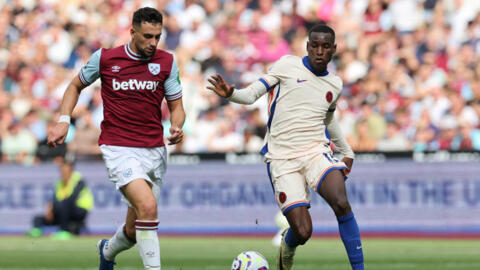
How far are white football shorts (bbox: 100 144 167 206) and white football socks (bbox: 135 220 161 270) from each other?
0.40 meters

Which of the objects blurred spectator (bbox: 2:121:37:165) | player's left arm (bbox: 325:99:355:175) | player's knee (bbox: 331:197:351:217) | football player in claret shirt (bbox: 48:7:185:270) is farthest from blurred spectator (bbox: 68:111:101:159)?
player's knee (bbox: 331:197:351:217)

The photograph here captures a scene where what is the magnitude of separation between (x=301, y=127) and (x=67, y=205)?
30.9 ft

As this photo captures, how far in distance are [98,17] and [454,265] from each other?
1244 cm

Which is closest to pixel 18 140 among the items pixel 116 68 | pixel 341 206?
pixel 116 68

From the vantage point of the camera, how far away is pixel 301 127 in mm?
8352

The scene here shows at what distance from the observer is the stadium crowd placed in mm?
17188

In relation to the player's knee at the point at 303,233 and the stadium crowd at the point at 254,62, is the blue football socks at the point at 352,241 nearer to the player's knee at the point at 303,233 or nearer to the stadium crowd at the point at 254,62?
the player's knee at the point at 303,233

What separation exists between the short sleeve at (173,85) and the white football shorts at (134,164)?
46cm

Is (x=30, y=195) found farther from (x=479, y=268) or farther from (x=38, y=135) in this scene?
(x=479, y=268)

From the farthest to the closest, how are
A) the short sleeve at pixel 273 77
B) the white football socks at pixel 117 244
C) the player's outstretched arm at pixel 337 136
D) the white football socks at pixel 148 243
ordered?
the player's outstretched arm at pixel 337 136 → the short sleeve at pixel 273 77 → the white football socks at pixel 117 244 → the white football socks at pixel 148 243

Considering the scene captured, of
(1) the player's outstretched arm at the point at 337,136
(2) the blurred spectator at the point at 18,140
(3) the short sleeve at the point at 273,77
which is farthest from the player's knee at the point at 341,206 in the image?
(2) the blurred spectator at the point at 18,140

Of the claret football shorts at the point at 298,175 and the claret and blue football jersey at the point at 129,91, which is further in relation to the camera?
the claret football shorts at the point at 298,175

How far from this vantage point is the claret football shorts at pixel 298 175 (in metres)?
8.19

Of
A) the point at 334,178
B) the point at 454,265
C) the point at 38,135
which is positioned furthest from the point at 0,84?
the point at 334,178
